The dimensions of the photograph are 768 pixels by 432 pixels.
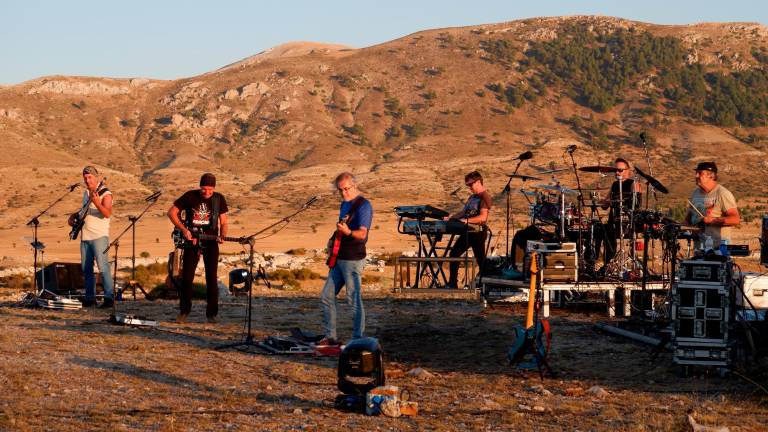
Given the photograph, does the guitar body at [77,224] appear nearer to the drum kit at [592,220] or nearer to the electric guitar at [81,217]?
the electric guitar at [81,217]

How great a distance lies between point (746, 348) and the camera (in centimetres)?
1048

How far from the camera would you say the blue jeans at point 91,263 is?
1463 centimetres

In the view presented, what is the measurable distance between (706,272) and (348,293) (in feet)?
12.1

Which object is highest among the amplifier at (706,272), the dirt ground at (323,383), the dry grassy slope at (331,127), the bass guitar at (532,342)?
the dry grassy slope at (331,127)

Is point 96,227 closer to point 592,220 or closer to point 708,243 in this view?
point 592,220

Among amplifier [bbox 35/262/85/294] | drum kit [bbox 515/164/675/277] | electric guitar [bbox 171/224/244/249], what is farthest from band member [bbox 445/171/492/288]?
amplifier [bbox 35/262/85/294]

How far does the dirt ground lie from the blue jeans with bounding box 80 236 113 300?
3.50 ft

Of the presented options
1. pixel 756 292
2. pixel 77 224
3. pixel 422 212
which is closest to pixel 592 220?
pixel 422 212

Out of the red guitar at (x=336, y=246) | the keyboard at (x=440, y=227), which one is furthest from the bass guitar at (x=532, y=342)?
the keyboard at (x=440, y=227)

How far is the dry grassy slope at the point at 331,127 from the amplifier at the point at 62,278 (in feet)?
130

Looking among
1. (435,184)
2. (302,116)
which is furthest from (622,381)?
(302,116)

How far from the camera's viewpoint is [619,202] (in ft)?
48.8

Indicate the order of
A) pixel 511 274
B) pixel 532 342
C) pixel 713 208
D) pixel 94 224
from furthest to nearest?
pixel 511 274 → pixel 94 224 → pixel 713 208 → pixel 532 342

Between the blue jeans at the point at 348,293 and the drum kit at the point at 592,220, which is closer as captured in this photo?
the blue jeans at the point at 348,293
